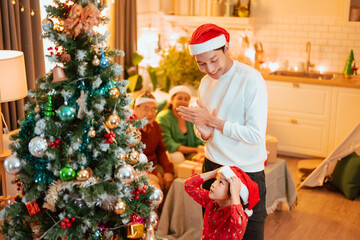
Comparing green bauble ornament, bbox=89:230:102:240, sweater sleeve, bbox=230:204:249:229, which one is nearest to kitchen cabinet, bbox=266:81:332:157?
sweater sleeve, bbox=230:204:249:229

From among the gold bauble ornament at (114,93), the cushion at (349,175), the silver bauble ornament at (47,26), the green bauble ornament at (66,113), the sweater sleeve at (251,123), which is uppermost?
the silver bauble ornament at (47,26)

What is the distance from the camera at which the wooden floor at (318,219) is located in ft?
12.1

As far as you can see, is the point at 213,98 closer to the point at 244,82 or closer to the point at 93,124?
the point at 244,82

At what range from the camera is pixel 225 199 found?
229cm

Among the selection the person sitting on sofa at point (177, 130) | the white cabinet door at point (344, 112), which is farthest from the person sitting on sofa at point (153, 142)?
the white cabinet door at point (344, 112)

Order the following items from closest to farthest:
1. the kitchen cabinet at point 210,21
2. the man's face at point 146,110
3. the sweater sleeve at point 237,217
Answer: the sweater sleeve at point 237,217 < the man's face at point 146,110 < the kitchen cabinet at point 210,21

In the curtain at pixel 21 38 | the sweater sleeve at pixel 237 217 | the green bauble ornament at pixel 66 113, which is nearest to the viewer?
the green bauble ornament at pixel 66 113

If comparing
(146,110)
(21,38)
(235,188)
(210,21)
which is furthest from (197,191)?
(210,21)

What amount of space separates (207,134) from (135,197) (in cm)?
54

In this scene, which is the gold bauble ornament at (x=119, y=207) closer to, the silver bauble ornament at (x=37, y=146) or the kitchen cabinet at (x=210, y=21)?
the silver bauble ornament at (x=37, y=146)

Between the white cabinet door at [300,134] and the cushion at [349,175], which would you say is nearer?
the cushion at [349,175]

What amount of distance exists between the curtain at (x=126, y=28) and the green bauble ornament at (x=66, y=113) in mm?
3624

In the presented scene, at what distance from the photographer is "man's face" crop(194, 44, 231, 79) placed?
2.22 metres

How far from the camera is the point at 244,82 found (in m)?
2.24
